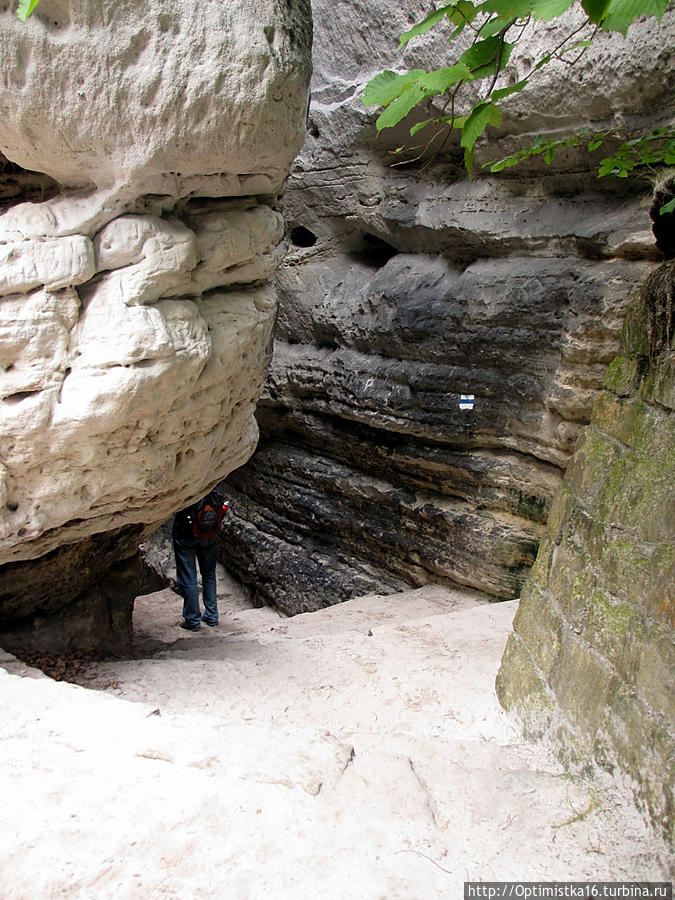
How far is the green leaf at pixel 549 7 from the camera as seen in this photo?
4.80 ft

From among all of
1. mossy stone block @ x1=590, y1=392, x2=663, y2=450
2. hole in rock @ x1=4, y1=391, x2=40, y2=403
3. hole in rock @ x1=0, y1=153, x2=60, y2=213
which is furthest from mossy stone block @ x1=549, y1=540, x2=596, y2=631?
hole in rock @ x1=0, y1=153, x2=60, y2=213

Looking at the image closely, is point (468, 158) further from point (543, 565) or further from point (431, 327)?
point (431, 327)

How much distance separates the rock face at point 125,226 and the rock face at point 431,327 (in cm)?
220

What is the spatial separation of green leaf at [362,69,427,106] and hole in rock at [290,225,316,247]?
16.4 ft

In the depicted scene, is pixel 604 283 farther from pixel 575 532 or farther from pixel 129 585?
pixel 129 585

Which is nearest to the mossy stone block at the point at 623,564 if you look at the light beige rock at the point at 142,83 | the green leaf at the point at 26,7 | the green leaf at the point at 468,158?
the green leaf at the point at 468,158

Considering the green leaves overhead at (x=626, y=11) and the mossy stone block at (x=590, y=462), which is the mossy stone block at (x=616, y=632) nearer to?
the mossy stone block at (x=590, y=462)

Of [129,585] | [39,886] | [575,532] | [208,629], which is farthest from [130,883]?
[208,629]

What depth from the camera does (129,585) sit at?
541 centimetres

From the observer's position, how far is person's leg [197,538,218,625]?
6.17m

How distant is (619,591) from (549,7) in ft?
5.58

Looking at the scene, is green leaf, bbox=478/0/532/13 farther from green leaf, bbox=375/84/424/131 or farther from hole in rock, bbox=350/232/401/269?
hole in rock, bbox=350/232/401/269

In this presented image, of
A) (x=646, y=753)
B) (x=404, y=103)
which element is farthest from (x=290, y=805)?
(x=404, y=103)

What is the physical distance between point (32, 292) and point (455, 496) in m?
3.87
